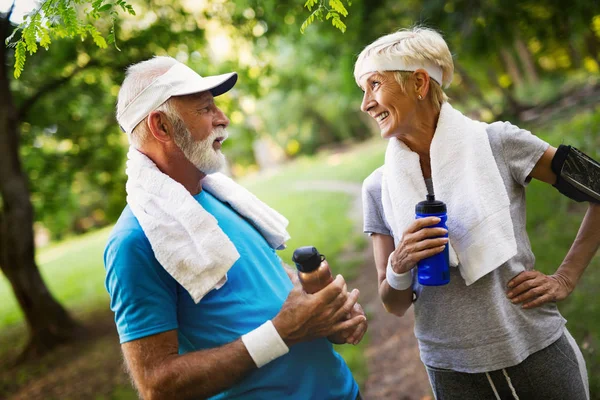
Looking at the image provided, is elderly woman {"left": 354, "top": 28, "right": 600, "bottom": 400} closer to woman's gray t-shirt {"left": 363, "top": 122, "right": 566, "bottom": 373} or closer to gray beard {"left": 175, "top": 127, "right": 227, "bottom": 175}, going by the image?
woman's gray t-shirt {"left": 363, "top": 122, "right": 566, "bottom": 373}

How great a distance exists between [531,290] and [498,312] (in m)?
0.16

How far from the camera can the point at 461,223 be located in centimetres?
202

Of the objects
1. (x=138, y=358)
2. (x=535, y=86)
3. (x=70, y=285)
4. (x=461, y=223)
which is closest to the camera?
(x=138, y=358)

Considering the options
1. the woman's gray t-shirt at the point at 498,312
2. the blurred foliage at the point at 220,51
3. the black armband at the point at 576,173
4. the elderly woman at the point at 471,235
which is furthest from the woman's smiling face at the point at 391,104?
the blurred foliage at the point at 220,51

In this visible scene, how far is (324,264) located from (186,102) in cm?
90

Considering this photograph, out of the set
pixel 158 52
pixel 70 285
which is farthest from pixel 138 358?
pixel 70 285

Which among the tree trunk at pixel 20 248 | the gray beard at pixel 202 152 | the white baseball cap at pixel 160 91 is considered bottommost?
the tree trunk at pixel 20 248

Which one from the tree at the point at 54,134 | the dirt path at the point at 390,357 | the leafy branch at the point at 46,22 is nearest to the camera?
the leafy branch at the point at 46,22

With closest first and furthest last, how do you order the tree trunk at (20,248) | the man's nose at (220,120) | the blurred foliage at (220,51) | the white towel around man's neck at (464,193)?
the white towel around man's neck at (464,193), the man's nose at (220,120), the blurred foliage at (220,51), the tree trunk at (20,248)

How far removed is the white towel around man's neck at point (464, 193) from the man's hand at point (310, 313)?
0.43 meters

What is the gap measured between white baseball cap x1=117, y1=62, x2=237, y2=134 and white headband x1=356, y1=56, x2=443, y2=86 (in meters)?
0.62

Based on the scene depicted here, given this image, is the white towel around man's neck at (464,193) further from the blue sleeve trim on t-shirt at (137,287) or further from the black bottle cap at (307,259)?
the blue sleeve trim on t-shirt at (137,287)

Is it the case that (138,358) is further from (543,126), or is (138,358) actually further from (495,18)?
(543,126)

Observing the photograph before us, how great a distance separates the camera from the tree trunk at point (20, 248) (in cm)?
736
